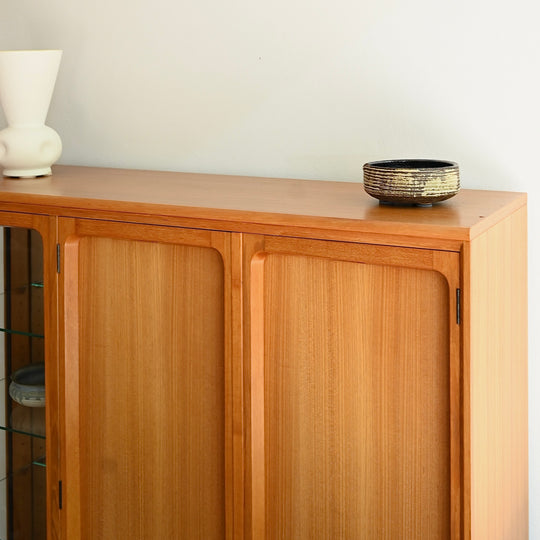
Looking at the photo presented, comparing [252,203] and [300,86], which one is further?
[300,86]

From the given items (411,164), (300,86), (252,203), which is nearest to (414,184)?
(411,164)

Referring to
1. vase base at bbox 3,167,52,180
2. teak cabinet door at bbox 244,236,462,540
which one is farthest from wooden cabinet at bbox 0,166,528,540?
vase base at bbox 3,167,52,180

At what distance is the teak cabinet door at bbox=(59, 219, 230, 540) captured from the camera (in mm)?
1742

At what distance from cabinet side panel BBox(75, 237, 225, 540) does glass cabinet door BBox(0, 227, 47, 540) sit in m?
0.12

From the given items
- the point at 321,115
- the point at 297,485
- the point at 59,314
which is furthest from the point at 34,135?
the point at 297,485

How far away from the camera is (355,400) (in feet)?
5.24

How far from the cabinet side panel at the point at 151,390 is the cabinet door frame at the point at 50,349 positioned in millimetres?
56

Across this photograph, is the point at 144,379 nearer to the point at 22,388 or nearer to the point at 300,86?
the point at 22,388

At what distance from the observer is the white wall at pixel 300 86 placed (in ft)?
5.98

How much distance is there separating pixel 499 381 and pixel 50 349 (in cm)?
92

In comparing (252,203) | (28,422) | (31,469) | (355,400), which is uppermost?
(252,203)

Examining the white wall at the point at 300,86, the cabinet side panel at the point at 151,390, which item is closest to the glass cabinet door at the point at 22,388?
the cabinet side panel at the point at 151,390

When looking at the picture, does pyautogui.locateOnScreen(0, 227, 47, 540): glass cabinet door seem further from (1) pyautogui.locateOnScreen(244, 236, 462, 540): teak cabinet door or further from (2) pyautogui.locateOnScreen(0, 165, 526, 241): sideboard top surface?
(1) pyautogui.locateOnScreen(244, 236, 462, 540): teak cabinet door

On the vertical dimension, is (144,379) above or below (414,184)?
below
